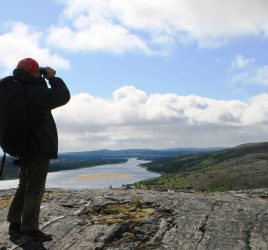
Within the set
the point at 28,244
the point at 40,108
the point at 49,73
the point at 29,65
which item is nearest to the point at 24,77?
the point at 29,65

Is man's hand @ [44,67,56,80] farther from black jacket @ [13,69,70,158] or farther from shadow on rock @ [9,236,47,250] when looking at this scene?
shadow on rock @ [9,236,47,250]

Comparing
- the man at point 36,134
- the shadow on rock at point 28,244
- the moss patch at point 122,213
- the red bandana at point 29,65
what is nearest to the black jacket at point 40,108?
the man at point 36,134

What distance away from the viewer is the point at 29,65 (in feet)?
32.9

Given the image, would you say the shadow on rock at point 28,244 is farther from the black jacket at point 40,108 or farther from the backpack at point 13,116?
the backpack at point 13,116

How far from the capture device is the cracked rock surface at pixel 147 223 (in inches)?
409

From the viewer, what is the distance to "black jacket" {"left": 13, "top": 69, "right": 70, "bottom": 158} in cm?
972

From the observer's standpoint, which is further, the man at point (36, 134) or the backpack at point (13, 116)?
the man at point (36, 134)

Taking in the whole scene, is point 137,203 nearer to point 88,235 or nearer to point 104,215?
point 104,215

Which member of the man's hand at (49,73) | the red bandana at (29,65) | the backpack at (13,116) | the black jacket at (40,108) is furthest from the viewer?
the man's hand at (49,73)

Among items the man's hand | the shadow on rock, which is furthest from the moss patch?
the man's hand

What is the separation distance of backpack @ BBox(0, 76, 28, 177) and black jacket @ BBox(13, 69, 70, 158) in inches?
6.5

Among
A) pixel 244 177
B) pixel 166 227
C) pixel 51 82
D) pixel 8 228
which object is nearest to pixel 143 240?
pixel 166 227

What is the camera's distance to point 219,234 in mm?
11031

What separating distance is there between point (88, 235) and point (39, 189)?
1.84 metres
